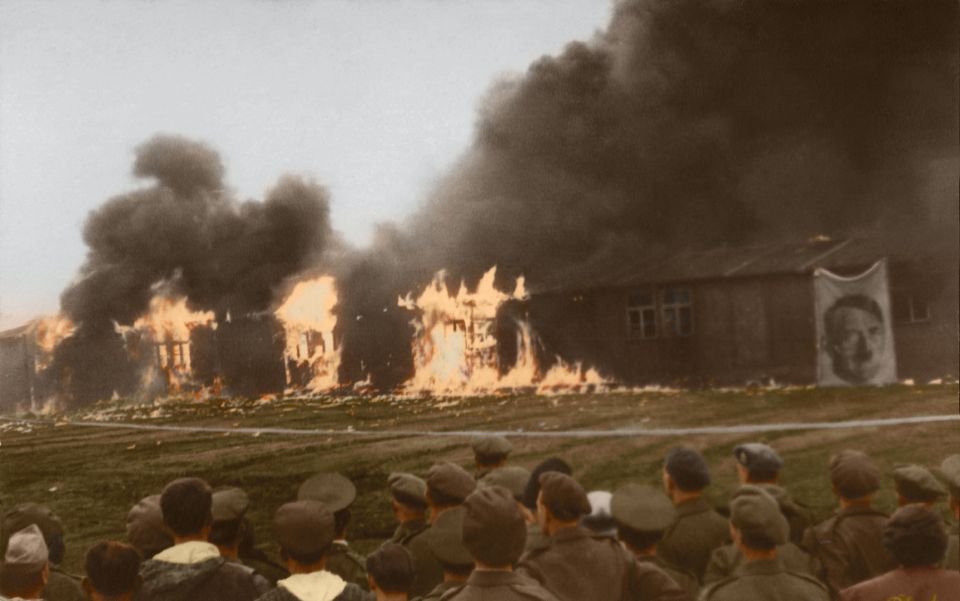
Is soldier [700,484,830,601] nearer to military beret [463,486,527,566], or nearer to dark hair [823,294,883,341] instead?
military beret [463,486,527,566]

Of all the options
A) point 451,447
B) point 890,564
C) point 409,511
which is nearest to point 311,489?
point 409,511

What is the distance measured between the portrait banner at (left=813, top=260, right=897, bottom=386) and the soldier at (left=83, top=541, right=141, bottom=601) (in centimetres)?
380

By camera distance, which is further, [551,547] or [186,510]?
[186,510]

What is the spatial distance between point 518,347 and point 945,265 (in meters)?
2.54

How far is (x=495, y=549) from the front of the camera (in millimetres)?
3182

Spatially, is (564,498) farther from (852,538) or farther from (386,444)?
(386,444)

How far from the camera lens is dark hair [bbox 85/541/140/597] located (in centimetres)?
366

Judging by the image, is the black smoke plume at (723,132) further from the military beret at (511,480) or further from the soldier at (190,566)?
the soldier at (190,566)

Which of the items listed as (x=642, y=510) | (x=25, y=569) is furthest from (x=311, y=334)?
(x=642, y=510)

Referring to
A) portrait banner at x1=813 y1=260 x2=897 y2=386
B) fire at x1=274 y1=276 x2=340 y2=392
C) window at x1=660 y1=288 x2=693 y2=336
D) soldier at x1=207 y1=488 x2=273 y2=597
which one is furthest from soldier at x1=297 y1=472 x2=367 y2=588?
portrait banner at x1=813 y1=260 x2=897 y2=386

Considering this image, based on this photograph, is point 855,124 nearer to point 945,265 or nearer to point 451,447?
point 945,265

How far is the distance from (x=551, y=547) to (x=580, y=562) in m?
0.13

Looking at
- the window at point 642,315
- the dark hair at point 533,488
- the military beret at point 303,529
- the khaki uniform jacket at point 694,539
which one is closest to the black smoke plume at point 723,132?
the window at point 642,315

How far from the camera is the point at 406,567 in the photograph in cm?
345
